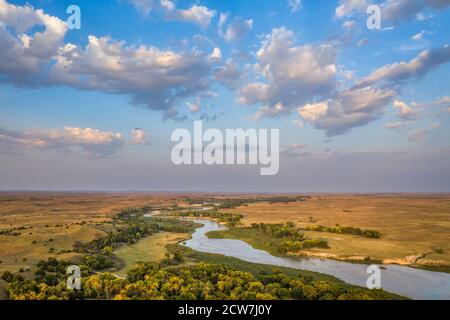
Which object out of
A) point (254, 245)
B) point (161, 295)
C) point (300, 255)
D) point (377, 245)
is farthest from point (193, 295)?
point (377, 245)

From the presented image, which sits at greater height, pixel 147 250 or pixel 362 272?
pixel 362 272

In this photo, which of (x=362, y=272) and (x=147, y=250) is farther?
(x=147, y=250)

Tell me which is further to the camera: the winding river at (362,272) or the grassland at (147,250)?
the grassland at (147,250)

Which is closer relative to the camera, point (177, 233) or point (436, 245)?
point (436, 245)
